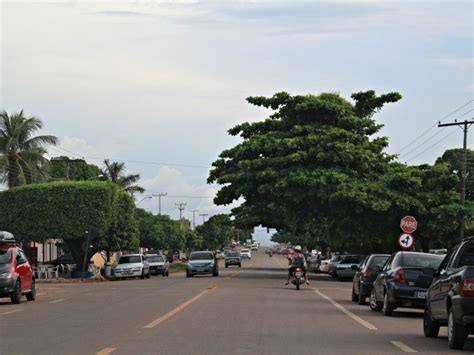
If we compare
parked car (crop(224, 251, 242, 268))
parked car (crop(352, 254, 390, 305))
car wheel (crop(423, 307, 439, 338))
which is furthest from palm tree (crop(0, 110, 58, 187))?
car wheel (crop(423, 307, 439, 338))

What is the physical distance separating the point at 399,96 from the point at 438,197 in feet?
21.1

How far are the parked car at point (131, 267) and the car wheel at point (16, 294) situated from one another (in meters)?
25.4

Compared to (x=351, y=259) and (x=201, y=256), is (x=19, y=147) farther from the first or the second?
(x=351, y=259)

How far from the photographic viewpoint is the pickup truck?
42.6ft

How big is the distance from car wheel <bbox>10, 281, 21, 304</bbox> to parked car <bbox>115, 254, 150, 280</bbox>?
1001 inches

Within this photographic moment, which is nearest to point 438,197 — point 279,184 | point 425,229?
point 425,229

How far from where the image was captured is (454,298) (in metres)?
13.4

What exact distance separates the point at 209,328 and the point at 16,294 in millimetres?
11618

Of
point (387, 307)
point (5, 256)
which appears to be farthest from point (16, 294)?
point (387, 307)

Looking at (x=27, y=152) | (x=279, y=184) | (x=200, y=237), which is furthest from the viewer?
(x=200, y=237)

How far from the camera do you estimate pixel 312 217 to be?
48.7 m

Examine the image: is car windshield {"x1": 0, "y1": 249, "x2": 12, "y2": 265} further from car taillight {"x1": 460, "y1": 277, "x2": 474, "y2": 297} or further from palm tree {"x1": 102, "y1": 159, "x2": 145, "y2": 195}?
palm tree {"x1": 102, "y1": 159, "x2": 145, "y2": 195}

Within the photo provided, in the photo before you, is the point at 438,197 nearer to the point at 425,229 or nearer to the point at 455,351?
the point at 425,229

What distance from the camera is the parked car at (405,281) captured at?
20.4 metres
